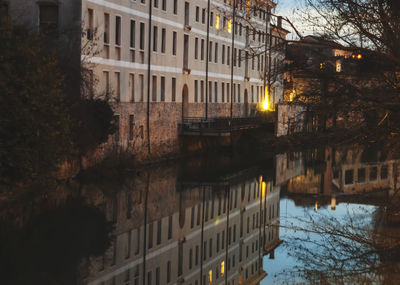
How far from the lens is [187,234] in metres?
21.3

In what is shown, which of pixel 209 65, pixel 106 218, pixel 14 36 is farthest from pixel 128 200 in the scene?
pixel 209 65

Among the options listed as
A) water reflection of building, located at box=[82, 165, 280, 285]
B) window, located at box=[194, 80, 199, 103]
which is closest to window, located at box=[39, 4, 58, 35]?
water reflection of building, located at box=[82, 165, 280, 285]

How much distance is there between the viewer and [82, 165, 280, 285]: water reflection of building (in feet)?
53.3

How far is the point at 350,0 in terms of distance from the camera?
15.3m

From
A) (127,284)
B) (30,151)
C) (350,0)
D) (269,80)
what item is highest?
(350,0)

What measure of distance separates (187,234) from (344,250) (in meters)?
5.42

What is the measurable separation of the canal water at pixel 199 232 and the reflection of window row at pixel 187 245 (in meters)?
0.03

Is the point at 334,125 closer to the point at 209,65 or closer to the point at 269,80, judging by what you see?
the point at 269,80

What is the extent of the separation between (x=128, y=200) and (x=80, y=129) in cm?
411

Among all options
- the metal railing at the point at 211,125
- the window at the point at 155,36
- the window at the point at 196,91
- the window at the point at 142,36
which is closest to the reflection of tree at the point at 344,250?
the window at the point at 142,36

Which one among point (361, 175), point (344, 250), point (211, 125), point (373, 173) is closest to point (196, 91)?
point (211, 125)

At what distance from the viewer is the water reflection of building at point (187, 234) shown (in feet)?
53.3

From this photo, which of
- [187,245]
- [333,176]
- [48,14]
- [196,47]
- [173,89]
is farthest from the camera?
[196,47]

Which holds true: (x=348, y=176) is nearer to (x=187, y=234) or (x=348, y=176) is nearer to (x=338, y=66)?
(x=187, y=234)
